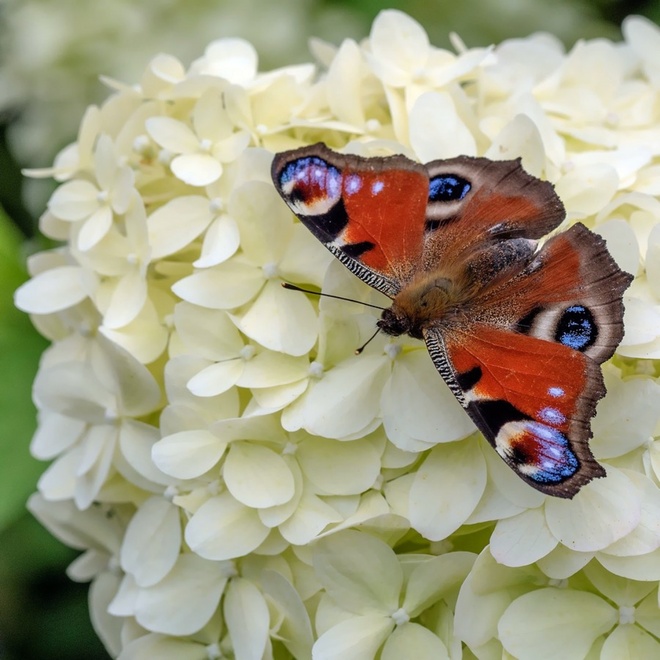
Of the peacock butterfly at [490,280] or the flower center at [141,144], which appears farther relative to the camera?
the flower center at [141,144]

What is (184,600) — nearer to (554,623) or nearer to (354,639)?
(354,639)

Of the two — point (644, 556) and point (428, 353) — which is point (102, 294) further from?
point (644, 556)

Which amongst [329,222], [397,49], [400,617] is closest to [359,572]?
[400,617]

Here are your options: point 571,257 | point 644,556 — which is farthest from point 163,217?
point 644,556

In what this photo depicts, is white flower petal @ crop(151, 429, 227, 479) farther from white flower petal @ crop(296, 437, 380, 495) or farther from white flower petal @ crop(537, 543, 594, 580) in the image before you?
white flower petal @ crop(537, 543, 594, 580)

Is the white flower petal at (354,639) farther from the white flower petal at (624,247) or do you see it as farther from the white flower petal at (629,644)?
the white flower petal at (624,247)

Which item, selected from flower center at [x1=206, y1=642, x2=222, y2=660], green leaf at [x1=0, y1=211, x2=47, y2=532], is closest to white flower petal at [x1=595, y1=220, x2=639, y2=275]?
flower center at [x1=206, y1=642, x2=222, y2=660]

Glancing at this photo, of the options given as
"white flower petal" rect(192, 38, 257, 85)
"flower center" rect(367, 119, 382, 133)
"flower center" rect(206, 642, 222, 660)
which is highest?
"flower center" rect(367, 119, 382, 133)

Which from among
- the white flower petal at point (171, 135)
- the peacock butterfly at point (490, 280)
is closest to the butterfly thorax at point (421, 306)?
the peacock butterfly at point (490, 280)
